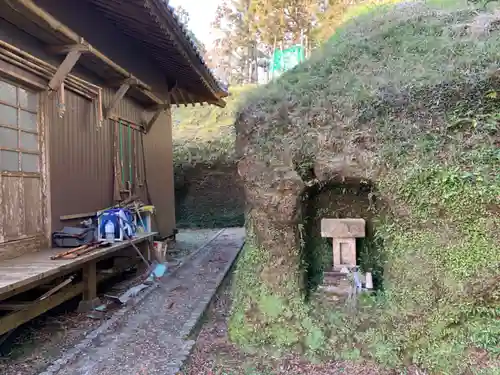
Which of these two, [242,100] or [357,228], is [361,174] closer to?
[357,228]

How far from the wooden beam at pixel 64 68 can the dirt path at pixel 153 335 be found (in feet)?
10.9

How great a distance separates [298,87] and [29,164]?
3.70m

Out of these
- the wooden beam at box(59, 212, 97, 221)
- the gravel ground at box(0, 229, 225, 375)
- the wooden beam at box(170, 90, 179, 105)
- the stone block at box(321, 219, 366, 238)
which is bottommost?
the gravel ground at box(0, 229, 225, 375)

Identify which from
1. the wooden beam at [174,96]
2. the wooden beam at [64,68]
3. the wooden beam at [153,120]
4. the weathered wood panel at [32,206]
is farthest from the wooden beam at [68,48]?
the wooden beam at [174,96]

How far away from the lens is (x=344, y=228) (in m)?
4.80

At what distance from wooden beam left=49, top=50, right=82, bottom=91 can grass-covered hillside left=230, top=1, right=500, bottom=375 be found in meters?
2.52

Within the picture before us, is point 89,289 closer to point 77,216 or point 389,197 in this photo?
point 77,216

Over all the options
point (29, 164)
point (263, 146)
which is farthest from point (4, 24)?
point (263, 146)

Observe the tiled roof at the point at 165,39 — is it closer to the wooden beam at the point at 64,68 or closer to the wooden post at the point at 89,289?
the wooden beam at the point at 64,68

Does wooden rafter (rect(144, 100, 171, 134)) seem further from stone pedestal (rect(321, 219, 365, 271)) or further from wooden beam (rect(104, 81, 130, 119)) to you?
stone pedestal (rect(321, 219, 365, 271))

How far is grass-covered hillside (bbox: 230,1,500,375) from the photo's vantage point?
12.0 ft

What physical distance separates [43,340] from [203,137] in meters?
14.6

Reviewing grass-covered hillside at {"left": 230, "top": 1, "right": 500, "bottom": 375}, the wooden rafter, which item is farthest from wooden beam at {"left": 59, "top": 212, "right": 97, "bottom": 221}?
the wooden rafter

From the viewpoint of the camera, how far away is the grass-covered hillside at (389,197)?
12.0 ft
